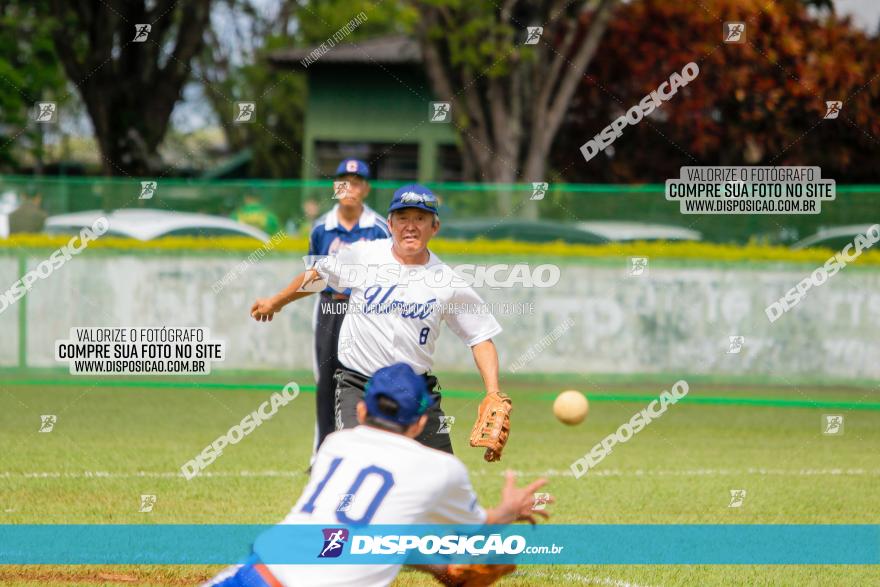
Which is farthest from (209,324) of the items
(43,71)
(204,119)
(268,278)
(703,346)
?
(204,119)

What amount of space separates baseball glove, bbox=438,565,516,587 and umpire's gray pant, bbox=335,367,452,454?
1.39 m

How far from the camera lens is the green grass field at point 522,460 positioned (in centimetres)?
762

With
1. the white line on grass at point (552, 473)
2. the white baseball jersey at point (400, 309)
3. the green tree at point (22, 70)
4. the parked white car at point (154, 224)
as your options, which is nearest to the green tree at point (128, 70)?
the green tree at point (22, 70)

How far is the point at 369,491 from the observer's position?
4.64 metres

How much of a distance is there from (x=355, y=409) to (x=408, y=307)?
0.70 meters

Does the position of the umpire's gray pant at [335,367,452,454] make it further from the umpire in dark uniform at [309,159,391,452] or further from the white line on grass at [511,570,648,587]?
the umpire in dark uniform at [309,159,391,452]

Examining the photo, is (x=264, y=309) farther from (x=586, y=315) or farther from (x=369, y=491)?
(x=586, y=315)

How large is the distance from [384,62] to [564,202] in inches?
617

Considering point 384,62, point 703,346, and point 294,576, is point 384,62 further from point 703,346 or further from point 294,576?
point 294,576

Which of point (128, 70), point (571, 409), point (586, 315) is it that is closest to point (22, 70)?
point (128, 70)

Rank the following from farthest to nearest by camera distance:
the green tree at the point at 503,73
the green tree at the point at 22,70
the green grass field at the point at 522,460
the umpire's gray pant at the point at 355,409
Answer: the green tree at the point at 22,70 → the green tree at the point at 503,73 → the green grass field at the point at 522,460 → the umpire's gray pant at the point at 355,409

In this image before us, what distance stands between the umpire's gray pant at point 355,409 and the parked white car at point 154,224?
9.68 m

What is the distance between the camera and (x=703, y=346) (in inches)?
637

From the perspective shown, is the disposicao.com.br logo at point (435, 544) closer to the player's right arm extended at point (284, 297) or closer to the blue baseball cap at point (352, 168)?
the player's right arm extended at point (284, 297)
